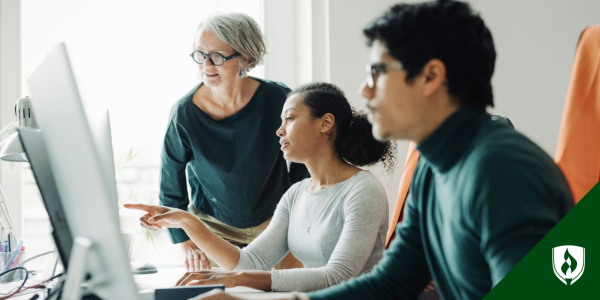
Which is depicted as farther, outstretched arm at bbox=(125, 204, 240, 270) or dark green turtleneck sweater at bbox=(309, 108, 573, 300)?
outstretched arm at bbox=(125, 204, 240, 270)

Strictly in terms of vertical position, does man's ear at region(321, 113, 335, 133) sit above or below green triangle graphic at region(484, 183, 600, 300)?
above

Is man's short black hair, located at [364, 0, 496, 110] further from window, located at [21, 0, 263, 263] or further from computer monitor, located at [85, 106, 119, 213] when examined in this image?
window, located at [21, 0, 263, 263]

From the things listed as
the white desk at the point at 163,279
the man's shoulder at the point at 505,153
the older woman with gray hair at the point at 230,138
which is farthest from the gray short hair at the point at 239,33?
the man's shoulder at the point at 505,153

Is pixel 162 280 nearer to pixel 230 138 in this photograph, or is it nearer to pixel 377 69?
pixel 230 138

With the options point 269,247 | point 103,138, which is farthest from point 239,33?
point 103,138

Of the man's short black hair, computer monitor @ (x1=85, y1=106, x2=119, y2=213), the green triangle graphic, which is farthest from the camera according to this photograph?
computer monitor @ (x1=85, y1=106, x2=119, y2=213)

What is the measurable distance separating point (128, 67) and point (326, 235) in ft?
5.57

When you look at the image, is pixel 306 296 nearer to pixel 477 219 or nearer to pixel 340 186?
pixel 477 219

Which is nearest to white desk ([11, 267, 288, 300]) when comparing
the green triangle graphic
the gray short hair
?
the green triangle graphic

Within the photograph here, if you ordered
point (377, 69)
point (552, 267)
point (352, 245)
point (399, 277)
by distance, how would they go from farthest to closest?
point (352, 245) < point (399, 277) < point (377, 69) < point (552, 267)

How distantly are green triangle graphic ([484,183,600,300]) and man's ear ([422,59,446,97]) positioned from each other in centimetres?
29

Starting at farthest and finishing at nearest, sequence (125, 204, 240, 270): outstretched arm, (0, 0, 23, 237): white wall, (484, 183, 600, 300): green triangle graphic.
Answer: (0, 0, 23, 237): white wall → (125, 204, 240, 270): outstretched arm → (484, 183, 600, 300): green triangle graphic

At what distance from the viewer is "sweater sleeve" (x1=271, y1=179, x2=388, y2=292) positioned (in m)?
1.41

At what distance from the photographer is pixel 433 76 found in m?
0.88
